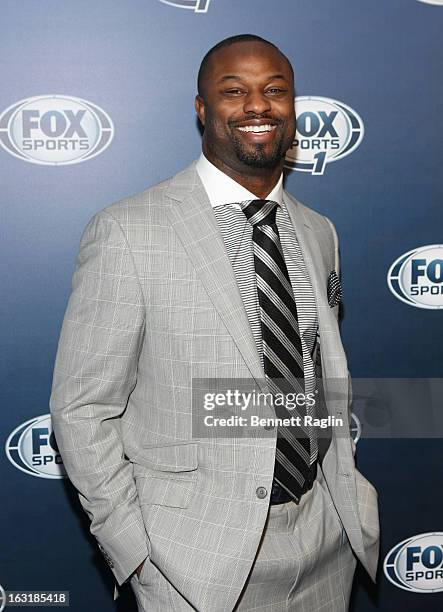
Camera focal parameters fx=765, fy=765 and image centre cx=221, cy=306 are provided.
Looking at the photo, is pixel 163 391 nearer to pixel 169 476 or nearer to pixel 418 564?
pixel 169 476

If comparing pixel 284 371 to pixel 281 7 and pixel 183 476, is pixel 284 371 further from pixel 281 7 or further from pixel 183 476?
pixel 281 7

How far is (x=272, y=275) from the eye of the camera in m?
1.78

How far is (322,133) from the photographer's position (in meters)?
2.33

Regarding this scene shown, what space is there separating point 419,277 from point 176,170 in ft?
2.78

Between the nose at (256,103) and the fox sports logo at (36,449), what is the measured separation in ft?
3.86

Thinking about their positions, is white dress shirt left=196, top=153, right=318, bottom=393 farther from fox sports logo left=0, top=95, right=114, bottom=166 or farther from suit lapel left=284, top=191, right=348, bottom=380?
fox sports logo left=0, top=95, right=114, bottom=166

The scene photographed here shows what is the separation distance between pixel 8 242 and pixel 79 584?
1.13 metres

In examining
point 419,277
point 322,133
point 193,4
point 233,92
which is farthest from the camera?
point 419,277

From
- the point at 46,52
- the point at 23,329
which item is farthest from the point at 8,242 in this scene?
the point at 46,52

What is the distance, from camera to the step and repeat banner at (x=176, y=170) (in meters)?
2.21

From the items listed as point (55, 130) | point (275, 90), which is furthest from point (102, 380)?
point (55, 130)

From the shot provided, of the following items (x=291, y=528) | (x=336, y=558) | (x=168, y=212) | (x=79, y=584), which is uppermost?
(x=168, y=212)

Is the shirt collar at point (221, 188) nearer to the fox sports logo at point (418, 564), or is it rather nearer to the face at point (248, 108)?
the face at point (248, 108)

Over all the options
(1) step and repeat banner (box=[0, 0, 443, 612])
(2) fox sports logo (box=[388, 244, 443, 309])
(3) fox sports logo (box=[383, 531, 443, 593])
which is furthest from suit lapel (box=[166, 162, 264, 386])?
(3) fox sports logo (box=[383, 531, 443, 593])
